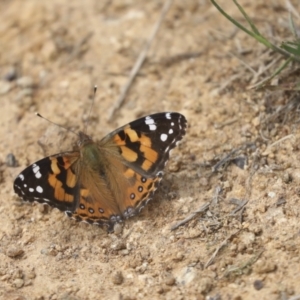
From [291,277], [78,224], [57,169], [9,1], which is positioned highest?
[9,1]

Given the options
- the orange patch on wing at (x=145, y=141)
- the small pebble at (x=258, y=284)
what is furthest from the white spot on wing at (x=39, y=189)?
the small pebble at (x=258, y=284)

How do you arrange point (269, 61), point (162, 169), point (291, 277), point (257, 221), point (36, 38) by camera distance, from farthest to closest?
point (36, 38) < point (269, 61) < point (162, 169) < point (257, 221) < point (291, 277)

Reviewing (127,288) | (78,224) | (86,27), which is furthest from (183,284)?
(86,27)

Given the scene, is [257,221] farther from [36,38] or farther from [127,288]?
[36,38]

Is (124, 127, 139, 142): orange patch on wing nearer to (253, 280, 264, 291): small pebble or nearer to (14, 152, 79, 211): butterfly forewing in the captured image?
(14, 152, 79, 211): butterfly forewing

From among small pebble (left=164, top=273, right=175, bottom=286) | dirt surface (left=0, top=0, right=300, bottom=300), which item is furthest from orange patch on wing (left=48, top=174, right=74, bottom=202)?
small pebble (left=164, top=273, right=175, bottom=286)

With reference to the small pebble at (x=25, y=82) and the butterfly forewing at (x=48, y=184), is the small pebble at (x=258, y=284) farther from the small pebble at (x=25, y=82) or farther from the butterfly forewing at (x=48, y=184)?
the small pebble at (x=25, y=82)
